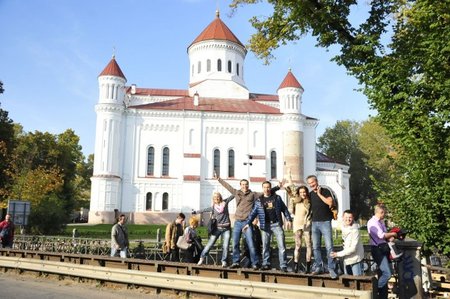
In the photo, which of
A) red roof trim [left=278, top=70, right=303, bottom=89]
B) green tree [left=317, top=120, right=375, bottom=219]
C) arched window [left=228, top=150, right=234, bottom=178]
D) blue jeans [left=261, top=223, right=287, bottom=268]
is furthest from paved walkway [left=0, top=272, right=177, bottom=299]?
green tree [left=317, top=120, right=375, bottom=219]

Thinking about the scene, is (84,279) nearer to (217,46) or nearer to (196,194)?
(196,194)

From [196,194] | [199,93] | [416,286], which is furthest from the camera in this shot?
[199,93]

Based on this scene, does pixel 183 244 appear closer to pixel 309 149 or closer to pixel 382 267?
pixel 382 267

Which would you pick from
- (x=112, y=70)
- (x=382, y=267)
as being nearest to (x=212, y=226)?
(x=382, y=267)

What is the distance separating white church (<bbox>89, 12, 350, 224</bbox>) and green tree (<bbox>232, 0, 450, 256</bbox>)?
3124 centimetres

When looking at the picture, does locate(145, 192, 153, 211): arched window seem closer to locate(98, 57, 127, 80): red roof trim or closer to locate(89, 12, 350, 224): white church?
locate(89, 12, 350, 224): white church

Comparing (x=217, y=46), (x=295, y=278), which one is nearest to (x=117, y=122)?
(x=217, y=46)

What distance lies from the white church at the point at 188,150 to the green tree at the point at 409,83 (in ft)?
103

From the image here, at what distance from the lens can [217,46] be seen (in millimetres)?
52969

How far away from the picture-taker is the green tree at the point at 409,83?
889 centimetres

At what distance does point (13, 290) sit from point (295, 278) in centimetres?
597

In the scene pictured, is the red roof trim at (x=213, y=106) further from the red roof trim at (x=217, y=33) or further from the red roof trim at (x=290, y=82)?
the red roof trim at (x=217, y=33)

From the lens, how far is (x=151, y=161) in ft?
147

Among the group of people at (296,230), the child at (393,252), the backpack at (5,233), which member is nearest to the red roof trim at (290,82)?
the backpack at (5,233)
